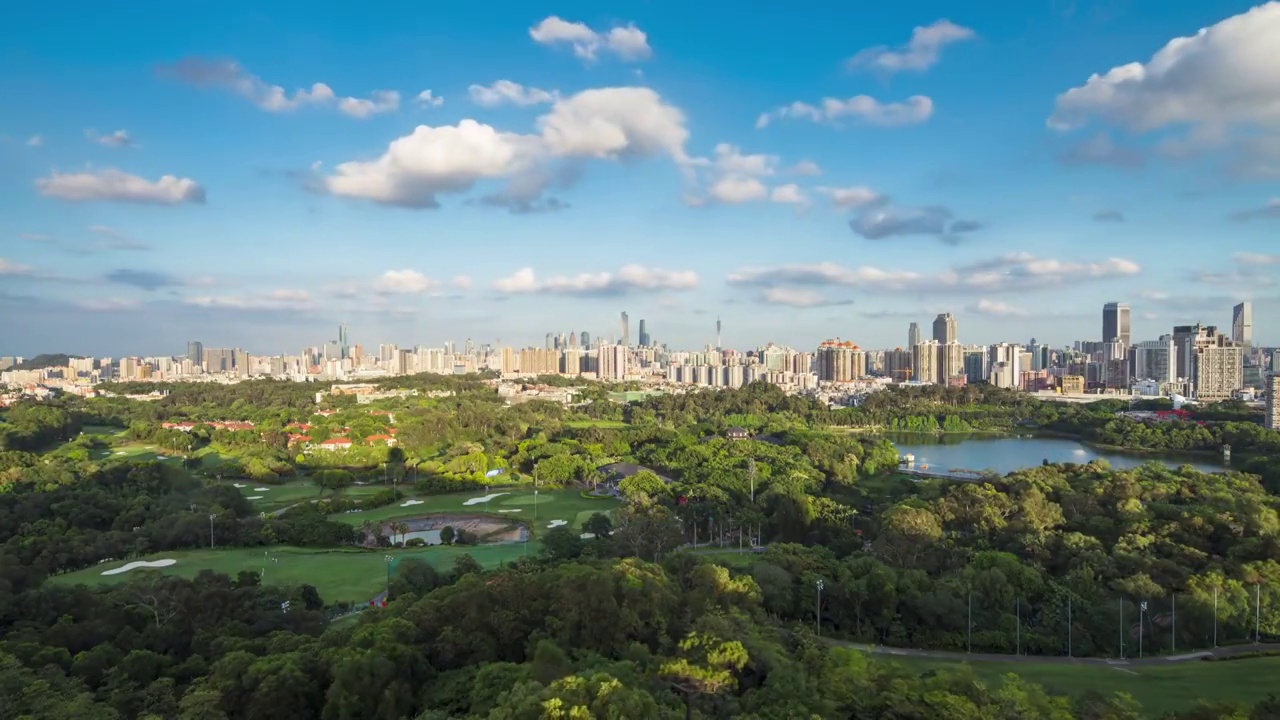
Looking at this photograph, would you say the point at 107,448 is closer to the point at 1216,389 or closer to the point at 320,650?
the point at 320,650

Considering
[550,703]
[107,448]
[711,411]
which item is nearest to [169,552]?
[550,703]

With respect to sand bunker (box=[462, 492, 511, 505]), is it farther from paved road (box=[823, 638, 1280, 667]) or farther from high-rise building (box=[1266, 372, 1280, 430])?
high-rise building (box=[1266, 372, 1280, 430])

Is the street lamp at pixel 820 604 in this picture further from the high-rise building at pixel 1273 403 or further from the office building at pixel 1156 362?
the office building at pixel 1156 362

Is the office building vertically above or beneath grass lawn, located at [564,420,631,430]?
above

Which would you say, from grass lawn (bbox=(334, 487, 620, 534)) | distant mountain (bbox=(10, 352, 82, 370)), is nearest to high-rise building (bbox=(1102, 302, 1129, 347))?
grass lawn (bbox=(334, 487, 620, 534))

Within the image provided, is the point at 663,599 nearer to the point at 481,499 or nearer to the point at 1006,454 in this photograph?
the point at 481,499

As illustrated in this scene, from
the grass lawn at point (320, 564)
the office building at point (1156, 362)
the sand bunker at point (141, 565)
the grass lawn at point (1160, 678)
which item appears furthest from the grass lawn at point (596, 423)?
the office building at point (1156, 362)
